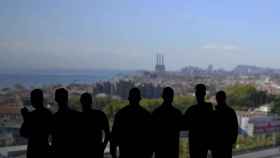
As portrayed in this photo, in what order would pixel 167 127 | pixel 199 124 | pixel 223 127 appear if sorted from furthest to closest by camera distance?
pixel 223 127, pixel 199 124, pixel 167 127

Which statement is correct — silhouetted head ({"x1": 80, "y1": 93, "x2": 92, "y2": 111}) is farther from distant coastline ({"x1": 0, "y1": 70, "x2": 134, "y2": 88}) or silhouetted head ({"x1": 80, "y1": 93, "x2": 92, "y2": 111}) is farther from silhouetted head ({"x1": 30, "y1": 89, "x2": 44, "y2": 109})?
distant coastline ({"x1": 0, "y1": 70, "x2": 134, "y2": 88})

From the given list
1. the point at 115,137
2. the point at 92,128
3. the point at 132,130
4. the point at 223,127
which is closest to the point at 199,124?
the point at 223,127

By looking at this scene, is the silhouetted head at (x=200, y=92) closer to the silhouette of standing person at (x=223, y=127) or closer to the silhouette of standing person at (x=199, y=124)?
the silhouette of standing person at (x=199, y=124)

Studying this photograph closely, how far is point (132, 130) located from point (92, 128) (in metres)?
0.33

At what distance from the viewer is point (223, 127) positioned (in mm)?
3627

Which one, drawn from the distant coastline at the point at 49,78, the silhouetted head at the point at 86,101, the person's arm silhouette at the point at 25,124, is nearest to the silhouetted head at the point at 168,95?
the silhouetted head at the point at 86,101

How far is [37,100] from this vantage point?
10.3 ft

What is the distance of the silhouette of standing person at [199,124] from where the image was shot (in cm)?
350

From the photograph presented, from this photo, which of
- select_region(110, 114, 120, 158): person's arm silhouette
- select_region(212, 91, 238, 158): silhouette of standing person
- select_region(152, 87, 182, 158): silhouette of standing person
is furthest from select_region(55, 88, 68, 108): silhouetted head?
select_region(212, 91, 238, 158): silhouette of standing person

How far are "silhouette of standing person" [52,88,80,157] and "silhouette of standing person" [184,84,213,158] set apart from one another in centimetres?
96

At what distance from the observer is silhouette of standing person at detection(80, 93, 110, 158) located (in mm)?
3172

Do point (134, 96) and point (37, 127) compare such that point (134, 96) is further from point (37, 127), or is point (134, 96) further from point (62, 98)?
point (37, 127)

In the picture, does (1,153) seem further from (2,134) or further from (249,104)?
(249,104)

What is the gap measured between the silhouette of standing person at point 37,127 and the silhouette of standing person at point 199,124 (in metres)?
1.18
